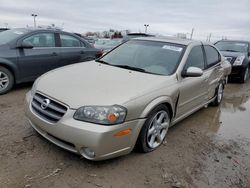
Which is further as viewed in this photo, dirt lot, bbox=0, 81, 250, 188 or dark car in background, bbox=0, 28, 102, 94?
dark car in background, bbox=0, 28, 102, 94

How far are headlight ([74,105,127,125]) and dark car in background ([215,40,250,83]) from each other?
7303mm

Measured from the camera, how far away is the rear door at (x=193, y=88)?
3644 mm

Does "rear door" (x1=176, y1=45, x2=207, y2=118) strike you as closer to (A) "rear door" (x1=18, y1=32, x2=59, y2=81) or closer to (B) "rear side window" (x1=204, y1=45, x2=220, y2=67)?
(B) "rear side window" (x1=204, y1=45, x2=220, y2=67)

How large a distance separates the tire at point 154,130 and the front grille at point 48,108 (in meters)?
1.02

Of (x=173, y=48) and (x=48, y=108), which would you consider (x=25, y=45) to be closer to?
(x=48, y=108)

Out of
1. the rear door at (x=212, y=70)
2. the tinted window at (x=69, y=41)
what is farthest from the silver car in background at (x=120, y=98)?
the tinted window at (x=69, y=41)

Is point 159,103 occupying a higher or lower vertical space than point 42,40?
lower

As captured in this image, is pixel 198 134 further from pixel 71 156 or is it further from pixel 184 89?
pixel 71 156

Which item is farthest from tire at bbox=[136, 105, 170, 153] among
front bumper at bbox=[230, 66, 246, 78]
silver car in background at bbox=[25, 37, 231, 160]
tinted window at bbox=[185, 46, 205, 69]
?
front bumper at bbox=[230, 66, 246, 78]

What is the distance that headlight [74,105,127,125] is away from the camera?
2.53m

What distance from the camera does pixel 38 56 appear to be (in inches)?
221

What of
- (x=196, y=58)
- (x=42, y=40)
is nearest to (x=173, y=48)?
(x=196, y=58)

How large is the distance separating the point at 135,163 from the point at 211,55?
118 inches

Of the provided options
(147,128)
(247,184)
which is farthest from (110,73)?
(247,184)
